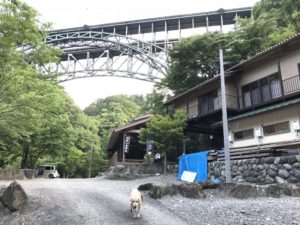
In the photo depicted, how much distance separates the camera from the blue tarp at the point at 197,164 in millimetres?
15664

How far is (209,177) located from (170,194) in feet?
20.0

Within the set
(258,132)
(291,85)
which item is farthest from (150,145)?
(291,85)

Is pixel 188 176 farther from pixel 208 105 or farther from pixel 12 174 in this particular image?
pixel 12 174

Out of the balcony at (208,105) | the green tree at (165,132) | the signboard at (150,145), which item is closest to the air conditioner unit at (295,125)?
the balcony at (208,105)

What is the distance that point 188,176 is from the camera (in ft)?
53.9

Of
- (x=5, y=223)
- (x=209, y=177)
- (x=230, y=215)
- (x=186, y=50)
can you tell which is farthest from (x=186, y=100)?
(x=5, y=223)

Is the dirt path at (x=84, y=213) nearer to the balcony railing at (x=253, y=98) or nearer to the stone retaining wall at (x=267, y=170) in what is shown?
the stone retaining wall at (x=267, y=170)

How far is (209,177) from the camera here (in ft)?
49.6

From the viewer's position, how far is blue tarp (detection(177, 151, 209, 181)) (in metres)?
15.7

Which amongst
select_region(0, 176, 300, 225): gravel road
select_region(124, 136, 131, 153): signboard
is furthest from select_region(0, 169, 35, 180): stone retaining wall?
select_region(0, 176, 300, 225): gravel road

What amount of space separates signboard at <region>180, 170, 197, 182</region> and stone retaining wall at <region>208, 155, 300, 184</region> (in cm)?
197

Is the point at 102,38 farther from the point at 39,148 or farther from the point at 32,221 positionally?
the point at 32,221

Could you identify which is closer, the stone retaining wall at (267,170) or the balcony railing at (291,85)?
the stone retaining wall at (267,170)

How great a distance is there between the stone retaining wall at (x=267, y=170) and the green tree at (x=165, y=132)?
474 cm
